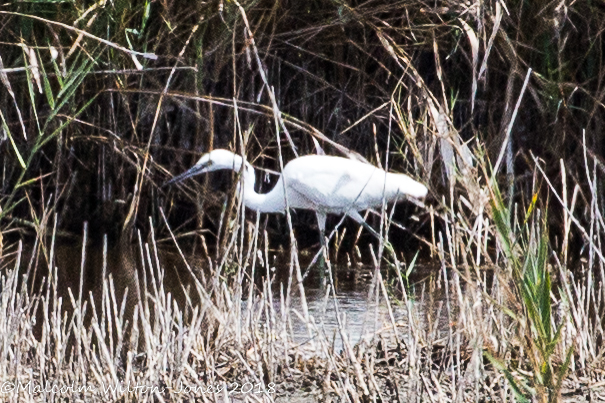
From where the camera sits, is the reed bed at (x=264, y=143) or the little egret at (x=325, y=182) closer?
the reed bed at (x=264, y=143)

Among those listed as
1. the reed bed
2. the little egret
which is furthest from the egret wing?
the reed bed

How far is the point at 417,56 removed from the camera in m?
5.29

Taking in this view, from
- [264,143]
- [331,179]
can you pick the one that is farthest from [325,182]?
[264,143]

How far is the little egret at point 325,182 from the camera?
511 cm

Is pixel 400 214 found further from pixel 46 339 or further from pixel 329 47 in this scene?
pixel 46 339

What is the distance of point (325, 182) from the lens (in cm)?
521

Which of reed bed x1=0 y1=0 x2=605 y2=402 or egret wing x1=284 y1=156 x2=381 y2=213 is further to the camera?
egret wing x1=284 y1=156 x2=381 y2=213

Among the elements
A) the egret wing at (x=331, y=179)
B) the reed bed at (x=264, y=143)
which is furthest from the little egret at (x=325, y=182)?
the reed bed at (x=264, y=143)

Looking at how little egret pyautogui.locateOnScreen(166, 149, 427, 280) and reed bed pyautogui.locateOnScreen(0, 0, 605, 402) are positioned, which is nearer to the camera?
reed bed pyautogui.locateOnScreen(0, 0, 605, 402)

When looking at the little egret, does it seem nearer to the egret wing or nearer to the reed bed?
the egret wing

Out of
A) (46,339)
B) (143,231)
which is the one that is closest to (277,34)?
(143,231)

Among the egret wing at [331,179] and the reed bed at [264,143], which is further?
the egret wing at [331,179]

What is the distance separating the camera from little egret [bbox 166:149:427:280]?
5.11 meters

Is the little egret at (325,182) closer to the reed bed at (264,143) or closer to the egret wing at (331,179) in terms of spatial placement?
the egret wing at (331,179)
